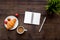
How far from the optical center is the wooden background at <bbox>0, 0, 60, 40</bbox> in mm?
2061

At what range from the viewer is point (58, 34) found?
2.07 m

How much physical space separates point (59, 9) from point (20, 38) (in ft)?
1.79

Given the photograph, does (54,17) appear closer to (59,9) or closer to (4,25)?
(59,9)

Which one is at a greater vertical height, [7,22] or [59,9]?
[59,9]

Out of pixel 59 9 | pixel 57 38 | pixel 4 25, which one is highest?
pixel 59 9

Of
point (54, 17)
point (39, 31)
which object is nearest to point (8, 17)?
point (39, 31)

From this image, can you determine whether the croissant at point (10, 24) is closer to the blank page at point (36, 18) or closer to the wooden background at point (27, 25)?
the wooden background at point (27, 25)

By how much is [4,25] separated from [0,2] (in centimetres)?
29

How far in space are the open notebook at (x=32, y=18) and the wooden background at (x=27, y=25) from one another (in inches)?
1.6

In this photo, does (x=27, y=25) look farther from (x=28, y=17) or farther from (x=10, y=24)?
(x=10, y=24)

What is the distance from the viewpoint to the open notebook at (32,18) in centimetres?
210

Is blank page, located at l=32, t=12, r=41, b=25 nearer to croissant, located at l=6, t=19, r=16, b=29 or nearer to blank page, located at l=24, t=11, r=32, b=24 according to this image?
blank page, located at l=24, t=11, r=32, b=24

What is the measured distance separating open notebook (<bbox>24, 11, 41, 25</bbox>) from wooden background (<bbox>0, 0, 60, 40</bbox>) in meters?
0.04

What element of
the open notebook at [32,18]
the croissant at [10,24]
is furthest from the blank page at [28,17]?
the croissant at [10,24]
